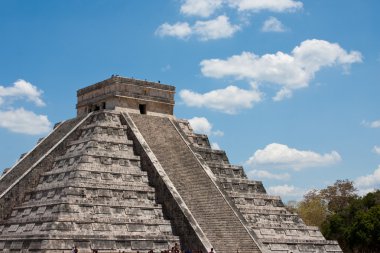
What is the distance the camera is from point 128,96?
27625 millimetres

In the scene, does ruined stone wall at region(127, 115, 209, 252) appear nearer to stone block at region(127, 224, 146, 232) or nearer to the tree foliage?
stone block at region(127, 224, 146, 232)

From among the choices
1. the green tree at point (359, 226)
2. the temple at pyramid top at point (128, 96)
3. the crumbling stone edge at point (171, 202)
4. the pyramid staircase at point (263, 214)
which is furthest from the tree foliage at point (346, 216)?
the crumbling stone edge at point (171, 202)

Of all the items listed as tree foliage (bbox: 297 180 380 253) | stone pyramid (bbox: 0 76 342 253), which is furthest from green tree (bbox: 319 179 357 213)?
stone pyramid (bbox: 0 76 342 253)

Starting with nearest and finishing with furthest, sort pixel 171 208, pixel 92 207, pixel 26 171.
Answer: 1. pixel 92 207
2. pixel 171 208
3. pixel 26 171

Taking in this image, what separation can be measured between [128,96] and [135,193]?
688 centimetres

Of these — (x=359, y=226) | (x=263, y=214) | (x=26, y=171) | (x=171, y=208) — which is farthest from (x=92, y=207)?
(x=359, y=226)

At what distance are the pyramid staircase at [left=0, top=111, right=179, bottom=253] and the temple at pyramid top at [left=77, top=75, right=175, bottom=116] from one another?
3008 mm

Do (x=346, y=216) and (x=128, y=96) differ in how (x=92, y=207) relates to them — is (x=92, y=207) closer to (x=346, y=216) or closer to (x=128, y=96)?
(x=128, y=96)

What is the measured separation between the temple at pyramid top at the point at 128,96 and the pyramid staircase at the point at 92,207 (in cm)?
301

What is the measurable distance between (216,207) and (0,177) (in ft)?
33.8

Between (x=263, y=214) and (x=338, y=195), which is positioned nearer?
(x=263, y=214)

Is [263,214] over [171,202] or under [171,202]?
under

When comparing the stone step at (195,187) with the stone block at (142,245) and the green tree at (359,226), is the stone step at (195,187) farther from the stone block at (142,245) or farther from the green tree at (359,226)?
the green tree at (359,226)

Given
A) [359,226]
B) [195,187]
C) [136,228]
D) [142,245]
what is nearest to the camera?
[142,245]
